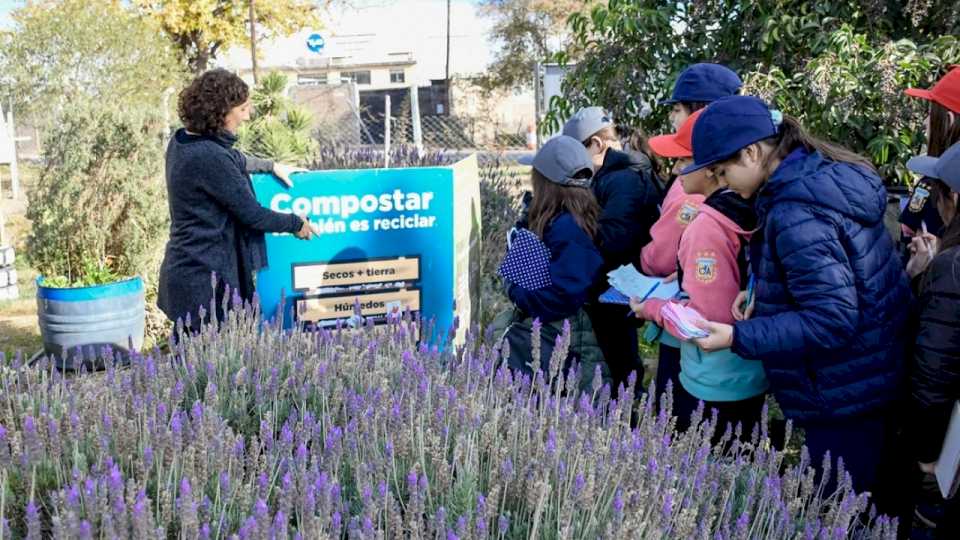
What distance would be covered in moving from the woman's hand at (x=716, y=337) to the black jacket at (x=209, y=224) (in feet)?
6.31

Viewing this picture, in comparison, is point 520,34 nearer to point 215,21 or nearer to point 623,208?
point 215,21

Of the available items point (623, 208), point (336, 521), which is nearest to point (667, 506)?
point (336, 521)

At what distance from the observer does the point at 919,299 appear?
107 inches

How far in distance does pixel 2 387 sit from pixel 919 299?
2933 millimetres

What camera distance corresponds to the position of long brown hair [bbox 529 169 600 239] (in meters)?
3.66

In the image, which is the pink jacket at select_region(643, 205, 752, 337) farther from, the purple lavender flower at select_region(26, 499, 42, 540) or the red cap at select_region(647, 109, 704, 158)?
the purple lavender flower at select_region(26, 499, 42, 540)

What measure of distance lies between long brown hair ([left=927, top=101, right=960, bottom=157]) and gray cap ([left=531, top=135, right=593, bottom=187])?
1.26m

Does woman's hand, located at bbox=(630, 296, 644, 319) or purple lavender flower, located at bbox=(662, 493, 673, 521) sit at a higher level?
woman's hand, located at bbox=(630, 296, 644, 319)

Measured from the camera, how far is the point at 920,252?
126 inches

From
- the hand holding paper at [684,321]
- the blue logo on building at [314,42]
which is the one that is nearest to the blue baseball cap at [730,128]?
the hand holding paper at [684,321]

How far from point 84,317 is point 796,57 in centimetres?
483

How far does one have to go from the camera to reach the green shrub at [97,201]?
6613mm

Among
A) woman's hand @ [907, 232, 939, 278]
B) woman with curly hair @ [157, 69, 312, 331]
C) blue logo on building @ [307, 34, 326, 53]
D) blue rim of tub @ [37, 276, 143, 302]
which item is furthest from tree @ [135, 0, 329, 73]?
woman's hand @ [907, 232, 939, 278]

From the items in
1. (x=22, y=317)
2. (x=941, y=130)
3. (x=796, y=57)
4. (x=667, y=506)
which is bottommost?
(x=22, y=317)
